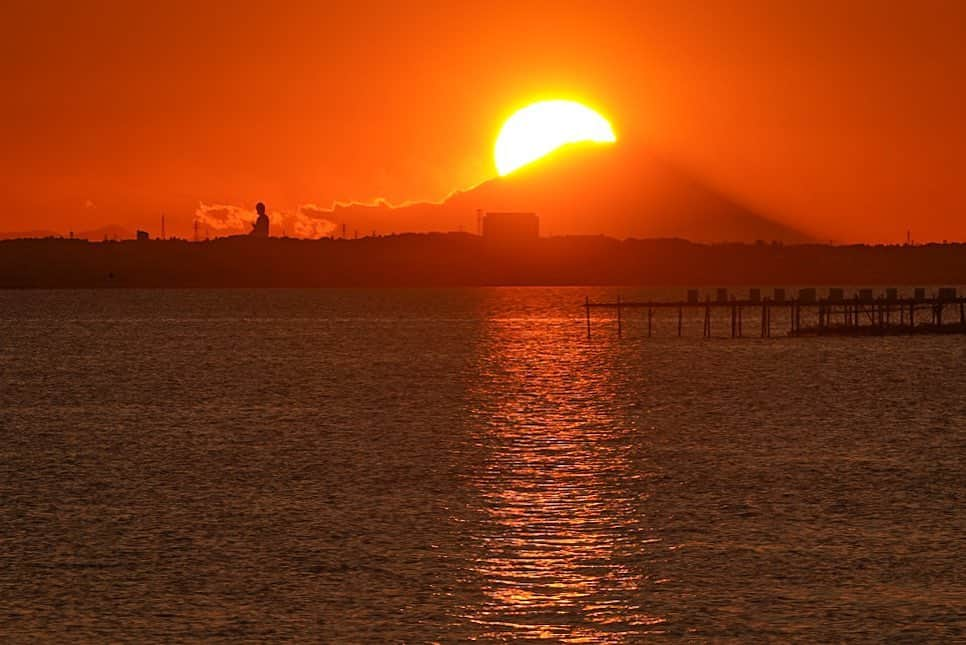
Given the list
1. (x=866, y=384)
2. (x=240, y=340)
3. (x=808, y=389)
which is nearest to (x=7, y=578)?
(x=808, y=389)

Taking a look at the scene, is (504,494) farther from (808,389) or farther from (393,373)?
(393,373)

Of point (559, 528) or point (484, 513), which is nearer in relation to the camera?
point (559, 528)

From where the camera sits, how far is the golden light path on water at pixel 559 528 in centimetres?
2775

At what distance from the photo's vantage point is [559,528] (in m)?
37.3

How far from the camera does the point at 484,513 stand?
40125mm

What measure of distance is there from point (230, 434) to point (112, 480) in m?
16.2

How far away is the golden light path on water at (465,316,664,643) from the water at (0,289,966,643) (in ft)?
0.36

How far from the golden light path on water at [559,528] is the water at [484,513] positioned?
110 millimetres

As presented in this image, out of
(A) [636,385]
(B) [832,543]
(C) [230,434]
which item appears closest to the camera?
(B) [832,543]

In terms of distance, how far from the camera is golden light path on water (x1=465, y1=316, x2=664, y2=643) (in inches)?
1093

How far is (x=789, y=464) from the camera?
51344 millimetres

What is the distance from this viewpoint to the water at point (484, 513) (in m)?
28.2

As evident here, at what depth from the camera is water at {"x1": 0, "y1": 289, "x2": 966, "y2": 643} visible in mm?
28203

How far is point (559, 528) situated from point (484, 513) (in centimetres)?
344
